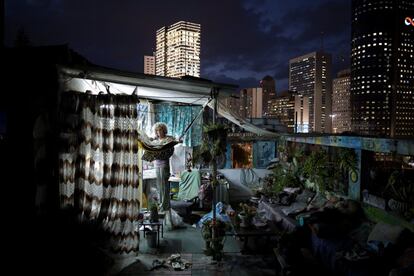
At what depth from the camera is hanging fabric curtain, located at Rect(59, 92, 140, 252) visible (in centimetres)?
597

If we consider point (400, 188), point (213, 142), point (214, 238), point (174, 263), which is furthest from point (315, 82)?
point (174, 263)

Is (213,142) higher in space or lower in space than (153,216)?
higher

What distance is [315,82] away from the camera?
126562 millimetres

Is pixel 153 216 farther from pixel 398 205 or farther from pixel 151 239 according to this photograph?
pixel 398 205

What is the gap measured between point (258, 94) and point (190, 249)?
80.3m

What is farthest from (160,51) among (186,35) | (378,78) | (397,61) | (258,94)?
(397,61)

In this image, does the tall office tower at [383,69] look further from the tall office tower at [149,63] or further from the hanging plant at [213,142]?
the hanging plant at [213,142]

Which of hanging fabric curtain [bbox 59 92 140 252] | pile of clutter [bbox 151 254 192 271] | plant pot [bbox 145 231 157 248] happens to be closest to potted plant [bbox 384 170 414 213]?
pile of clutter [bbox 151 254 192 271]

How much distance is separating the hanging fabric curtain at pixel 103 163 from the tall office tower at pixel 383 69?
96.7m

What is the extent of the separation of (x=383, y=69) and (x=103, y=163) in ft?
356

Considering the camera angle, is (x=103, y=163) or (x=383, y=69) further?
(x=383, y=69)

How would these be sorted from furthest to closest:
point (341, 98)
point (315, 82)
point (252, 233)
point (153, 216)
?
1. point (315, 82)
2. point (341, 98)
3. point (153, 216)
4. point (252, 233)

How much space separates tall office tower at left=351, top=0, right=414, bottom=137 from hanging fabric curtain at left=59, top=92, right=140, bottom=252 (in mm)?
96683

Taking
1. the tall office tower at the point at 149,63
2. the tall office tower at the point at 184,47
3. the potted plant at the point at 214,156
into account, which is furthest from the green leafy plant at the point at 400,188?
the tall office tower at the point at 149,63
